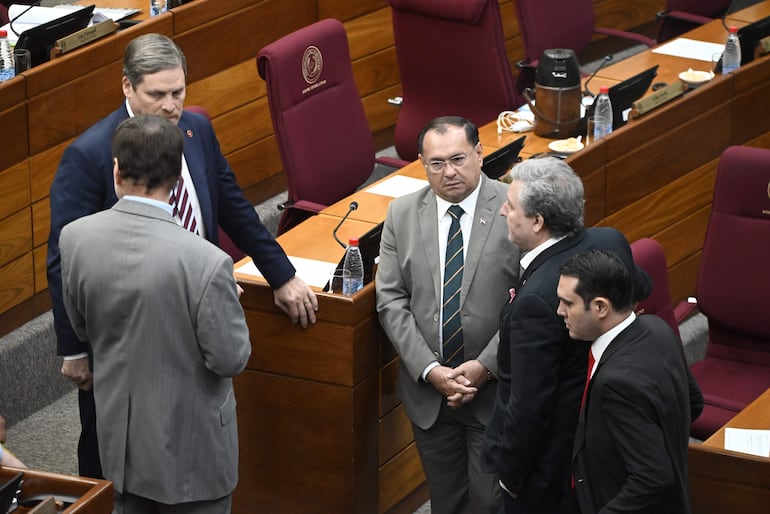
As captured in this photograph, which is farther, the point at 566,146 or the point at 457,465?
the point at 566,146

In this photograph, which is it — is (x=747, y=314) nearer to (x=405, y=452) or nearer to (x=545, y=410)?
(x=405, y=452)

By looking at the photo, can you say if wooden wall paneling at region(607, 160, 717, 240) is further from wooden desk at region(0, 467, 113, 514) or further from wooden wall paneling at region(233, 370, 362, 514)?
wooden desk at region(0, 467, 113, 514)

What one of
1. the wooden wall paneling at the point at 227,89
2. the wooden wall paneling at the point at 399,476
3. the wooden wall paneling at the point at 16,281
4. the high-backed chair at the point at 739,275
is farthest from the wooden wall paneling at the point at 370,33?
the wooden wall paneling at the point at 399,476

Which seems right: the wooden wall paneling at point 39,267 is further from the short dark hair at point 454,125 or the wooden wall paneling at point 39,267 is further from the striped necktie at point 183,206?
the short dark hair at point 454,125

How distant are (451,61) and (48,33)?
143cm

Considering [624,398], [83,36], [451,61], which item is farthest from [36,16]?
[624,398]

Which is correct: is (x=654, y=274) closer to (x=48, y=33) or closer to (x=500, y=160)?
(x=500, y=160)

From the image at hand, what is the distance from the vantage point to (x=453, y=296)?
3.16 m

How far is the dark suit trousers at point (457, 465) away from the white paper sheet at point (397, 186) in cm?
97

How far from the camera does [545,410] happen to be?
2645mm

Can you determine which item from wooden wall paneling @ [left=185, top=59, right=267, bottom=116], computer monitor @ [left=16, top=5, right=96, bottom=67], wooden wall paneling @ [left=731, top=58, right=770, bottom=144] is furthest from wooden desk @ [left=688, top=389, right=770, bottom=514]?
wooden wall paneling @ [left=185, top=59, right=267, bottom=116]

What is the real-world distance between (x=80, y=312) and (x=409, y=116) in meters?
2.51

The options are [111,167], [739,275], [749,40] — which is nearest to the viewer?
[111,167]

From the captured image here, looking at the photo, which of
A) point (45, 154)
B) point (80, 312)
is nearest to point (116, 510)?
point (80, 312)
